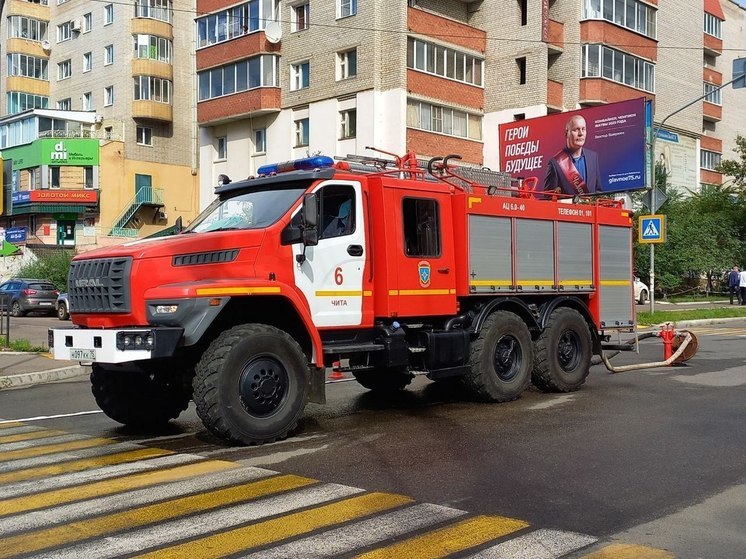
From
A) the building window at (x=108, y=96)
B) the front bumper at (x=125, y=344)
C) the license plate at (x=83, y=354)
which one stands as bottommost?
the license plate at (x=83, y=354)

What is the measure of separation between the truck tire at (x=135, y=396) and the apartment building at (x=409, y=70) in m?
27.8

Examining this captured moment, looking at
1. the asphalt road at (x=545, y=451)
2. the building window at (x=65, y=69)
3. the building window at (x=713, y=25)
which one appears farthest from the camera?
the building window at (x=713, y=25)

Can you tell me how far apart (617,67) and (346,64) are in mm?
13633

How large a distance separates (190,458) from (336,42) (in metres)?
32.9

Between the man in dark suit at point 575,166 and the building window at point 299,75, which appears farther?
the building window at point 299,75

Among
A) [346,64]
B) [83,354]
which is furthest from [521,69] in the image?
[83,354]

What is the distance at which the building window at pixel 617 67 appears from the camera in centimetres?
4094

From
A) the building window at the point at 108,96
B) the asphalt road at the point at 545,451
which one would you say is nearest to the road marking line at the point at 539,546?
the asphalt road at the point at 545,451

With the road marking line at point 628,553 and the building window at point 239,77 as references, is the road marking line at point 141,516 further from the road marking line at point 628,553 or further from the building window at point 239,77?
the building window at point 239,77

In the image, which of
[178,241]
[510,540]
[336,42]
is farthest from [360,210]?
[336,42]

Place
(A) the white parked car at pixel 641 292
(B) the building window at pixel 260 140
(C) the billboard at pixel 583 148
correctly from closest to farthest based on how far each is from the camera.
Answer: (C) the billboard at pixel 583 148, (A) the white parked car at pixel 641 292, (B) the building window at pixel 260 140

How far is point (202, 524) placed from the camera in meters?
5.62

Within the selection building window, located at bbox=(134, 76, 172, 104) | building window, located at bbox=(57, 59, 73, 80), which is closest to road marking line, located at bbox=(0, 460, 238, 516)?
building window, located at bbox=(134, 76, 172, 104)

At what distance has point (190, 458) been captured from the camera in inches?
304
